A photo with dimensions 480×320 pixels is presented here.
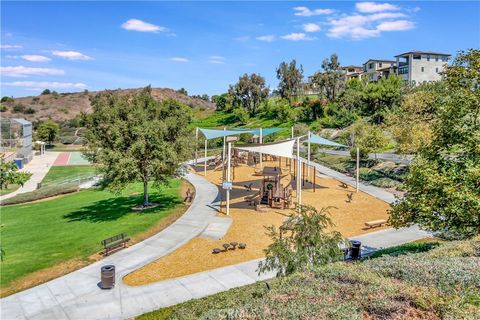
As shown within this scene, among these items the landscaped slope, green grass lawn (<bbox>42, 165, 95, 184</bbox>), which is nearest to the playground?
the landscaped slope

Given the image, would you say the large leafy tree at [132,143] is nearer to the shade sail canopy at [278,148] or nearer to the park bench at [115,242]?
the shade sail canopy at [278,148]

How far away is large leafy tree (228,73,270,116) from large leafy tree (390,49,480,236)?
233ft

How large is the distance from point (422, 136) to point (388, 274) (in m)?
25.3

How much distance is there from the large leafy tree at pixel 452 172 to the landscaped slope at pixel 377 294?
3.67 metres

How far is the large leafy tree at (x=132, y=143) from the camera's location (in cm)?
2152

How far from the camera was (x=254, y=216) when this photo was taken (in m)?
22.2

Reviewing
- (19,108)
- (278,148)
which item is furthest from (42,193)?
(19,108)

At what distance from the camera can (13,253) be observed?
17281 mm

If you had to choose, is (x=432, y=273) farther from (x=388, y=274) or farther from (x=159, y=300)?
(x=159, y=300)

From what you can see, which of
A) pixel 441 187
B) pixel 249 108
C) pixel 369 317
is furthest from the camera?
pixel 249 108

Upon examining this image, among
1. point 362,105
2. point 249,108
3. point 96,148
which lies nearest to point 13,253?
point 96,148

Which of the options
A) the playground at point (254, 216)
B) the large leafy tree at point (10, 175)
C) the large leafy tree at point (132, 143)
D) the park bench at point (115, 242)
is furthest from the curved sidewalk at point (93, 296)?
the large leafy tree at point (132, 143)

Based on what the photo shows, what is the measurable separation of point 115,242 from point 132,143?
23.1ft

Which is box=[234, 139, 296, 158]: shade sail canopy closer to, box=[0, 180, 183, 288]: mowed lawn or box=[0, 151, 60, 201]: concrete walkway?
box=[0, 180, 183, 288]: mowed lawn
